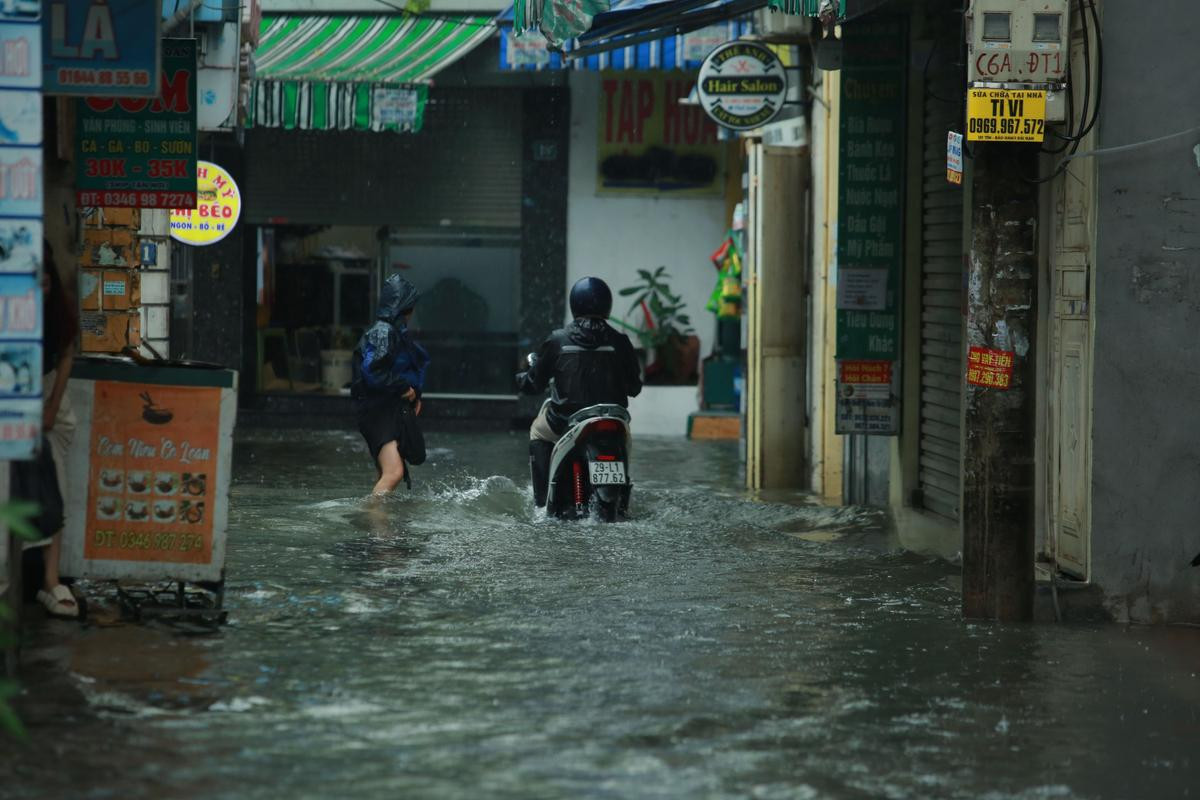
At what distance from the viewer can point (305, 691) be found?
6.83 meters

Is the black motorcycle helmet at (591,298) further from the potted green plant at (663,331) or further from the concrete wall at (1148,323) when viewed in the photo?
the potted green plant at (663,331)

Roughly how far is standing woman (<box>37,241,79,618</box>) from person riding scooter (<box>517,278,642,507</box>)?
445 cm

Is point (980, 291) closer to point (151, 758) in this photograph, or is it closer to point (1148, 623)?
point (1148, 623)

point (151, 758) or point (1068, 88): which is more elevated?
point (1068, 88)

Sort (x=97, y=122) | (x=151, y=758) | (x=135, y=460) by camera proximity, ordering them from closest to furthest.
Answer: (x=151, y=758) < (x=135, y=460) < (x=97, y=122)

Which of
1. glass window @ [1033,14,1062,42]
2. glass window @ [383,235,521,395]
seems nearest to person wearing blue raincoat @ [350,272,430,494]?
glass window @ [1033,14,1062,42]

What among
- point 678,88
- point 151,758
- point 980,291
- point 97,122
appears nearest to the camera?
point 151,758

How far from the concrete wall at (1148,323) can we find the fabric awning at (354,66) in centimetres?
1092

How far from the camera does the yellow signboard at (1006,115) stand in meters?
8.23

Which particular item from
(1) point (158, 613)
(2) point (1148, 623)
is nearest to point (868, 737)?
(2) point (1148, 623)

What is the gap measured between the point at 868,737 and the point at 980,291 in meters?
2.83

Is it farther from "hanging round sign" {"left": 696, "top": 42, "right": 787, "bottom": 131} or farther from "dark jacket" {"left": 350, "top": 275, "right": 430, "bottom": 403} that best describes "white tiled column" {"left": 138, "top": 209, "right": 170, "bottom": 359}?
"hanging round sign" {"left": 696, "top": 42, "right": 787, "bottom": 131}

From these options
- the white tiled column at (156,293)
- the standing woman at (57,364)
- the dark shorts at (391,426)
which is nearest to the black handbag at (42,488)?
the standing woman at (57,364)

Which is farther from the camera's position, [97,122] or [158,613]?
[97,122]
